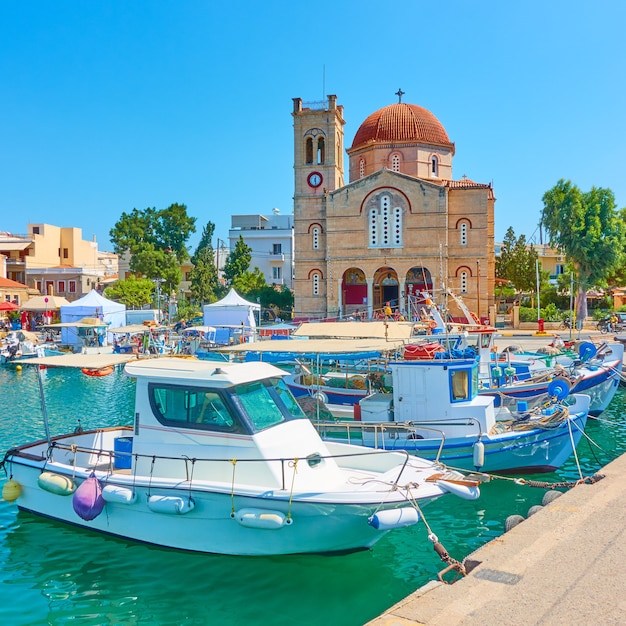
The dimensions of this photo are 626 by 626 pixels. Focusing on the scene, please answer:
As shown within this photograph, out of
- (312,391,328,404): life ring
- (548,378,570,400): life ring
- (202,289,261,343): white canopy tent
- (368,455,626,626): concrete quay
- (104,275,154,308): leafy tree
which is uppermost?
(104,275,154,308): leafy tree

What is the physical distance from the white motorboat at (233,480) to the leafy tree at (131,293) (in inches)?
1671

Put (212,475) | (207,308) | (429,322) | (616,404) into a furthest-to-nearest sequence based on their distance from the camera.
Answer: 1. (207,308)
2. (616,404)
3. (429,322)
4. (212,475)

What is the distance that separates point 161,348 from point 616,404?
2204cm

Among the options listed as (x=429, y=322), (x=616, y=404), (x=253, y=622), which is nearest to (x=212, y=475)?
(x=253, y=622)

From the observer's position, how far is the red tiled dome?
155ft

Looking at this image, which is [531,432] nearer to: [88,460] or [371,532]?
[371,532]

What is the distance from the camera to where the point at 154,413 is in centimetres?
1009

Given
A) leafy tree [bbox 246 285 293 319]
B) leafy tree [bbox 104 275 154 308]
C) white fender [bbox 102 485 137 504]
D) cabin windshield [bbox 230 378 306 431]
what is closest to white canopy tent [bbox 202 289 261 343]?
leafy tree [bbox 246 285 293 319]

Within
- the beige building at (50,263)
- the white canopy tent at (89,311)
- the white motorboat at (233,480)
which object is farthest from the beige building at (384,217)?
the white motorboat at (233,480)

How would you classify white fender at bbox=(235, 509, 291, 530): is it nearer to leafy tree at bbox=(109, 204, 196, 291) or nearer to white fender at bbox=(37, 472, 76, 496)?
white fender at bbox=(37, 472, 76, 496)

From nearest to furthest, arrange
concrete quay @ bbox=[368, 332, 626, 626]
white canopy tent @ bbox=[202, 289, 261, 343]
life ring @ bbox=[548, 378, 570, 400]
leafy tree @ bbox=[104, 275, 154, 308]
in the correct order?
concrete quay @ bbox=[368, 332, 626, 626] → life ring @ bbox=[548, 378, 570, 400] → white canopy tent @ bbox=[202, 289, 261, 343] → leafy tree @ bbox=[104, 275, 154, 308]

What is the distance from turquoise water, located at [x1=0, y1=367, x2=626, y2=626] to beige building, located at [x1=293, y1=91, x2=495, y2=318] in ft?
108

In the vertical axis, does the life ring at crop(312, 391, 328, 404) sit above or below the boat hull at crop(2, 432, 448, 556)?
above

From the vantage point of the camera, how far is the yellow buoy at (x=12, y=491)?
11.1 meters
